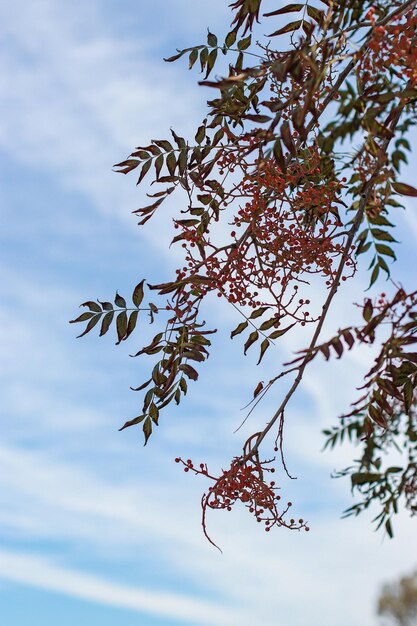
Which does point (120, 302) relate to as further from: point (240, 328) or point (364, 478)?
point (364, 478)

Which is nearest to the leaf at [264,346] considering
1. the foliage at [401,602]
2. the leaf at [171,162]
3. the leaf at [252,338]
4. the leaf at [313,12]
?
the leaf at [252,338]

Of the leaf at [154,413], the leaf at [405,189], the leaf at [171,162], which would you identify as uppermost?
the leaf at [171,162]

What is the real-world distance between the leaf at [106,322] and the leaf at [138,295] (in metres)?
0.12

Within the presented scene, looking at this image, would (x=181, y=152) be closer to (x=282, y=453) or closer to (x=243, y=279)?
(x=243, y=279)

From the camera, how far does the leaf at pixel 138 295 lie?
3208 mm

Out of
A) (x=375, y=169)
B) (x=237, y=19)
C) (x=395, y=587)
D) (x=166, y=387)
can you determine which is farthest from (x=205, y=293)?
(x=395, y=587)

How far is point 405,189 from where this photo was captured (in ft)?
8.47

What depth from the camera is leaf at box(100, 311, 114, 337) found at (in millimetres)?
3291

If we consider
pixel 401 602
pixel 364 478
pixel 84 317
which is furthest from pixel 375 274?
pixel 401 602

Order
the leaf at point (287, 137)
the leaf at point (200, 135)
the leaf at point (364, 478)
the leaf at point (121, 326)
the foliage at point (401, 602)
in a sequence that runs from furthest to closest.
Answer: the foliage at point (401, 602)
the leaf at point (364, 478)
the leaf at point (200, 135)
the leaf at point (121, 326)
the leaf at point (287, 137)

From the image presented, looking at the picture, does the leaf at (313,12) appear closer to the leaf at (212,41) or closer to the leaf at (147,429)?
the leaf at (212,41)

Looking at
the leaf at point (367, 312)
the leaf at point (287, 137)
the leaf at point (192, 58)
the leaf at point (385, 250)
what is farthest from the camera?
the leaf at point (192, 58)

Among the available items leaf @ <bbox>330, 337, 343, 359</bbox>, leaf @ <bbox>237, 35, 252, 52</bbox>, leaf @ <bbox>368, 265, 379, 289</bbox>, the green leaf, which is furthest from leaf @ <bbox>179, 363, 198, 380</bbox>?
the green leaf

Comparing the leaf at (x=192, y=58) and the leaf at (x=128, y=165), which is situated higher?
the leaf at (x=192, y=58)
